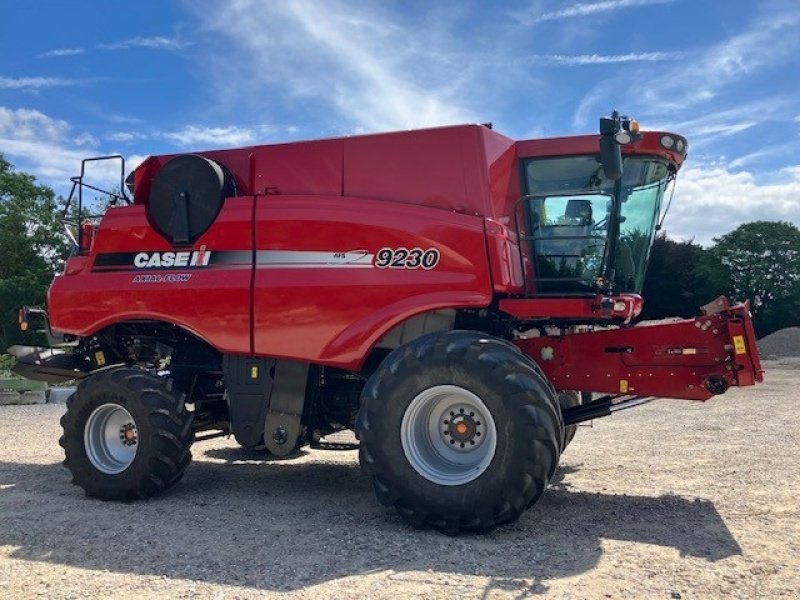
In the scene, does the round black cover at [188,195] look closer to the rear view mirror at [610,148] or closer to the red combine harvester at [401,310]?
the red combine harvester at [401,310]

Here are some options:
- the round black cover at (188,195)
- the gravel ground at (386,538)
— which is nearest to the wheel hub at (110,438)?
the gravel ground at (386,538)

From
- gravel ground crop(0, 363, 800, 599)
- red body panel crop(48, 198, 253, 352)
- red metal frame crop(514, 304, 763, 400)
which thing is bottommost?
gravel ground crop(0, 363, 800, 599)

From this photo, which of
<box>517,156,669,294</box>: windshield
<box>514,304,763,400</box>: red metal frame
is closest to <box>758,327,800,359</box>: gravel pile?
<box>517,156,669,294</box>: windshield

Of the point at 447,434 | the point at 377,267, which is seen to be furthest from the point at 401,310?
the point at 447,434

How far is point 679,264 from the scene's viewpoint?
116ft

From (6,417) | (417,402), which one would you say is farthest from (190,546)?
(6,417)

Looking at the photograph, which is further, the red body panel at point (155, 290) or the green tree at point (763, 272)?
the green tree at point (763, 272)

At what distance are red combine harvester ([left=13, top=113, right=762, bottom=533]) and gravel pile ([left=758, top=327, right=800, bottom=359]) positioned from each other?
2854cm

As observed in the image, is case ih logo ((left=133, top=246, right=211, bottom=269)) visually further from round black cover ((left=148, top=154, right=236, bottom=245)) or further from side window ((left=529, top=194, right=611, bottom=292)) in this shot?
side window ((left=529, top=194, right=611, bottom=292))

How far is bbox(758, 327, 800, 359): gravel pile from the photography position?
105 ft

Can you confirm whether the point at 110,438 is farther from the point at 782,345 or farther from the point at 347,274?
the point at 782,345

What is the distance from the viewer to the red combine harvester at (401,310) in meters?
5.66

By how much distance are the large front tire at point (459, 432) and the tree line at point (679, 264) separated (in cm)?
2325

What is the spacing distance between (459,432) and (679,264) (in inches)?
1266
